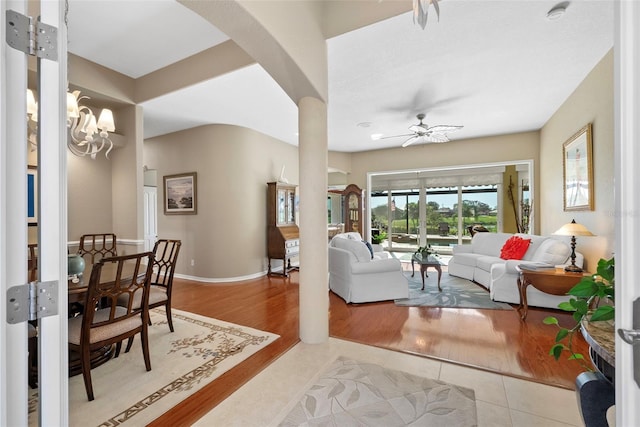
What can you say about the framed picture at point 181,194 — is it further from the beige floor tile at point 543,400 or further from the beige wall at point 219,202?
the beige floor tile at point 543,400

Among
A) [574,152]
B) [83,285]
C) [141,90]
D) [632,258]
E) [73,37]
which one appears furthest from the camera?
[141,90]

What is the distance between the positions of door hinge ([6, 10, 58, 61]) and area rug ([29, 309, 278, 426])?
190 cm

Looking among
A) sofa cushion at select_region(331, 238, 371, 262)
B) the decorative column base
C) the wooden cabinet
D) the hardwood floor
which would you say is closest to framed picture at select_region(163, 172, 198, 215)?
the wooden cabinet

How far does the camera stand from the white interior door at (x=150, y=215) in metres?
5.77

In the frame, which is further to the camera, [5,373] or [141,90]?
[141,90]

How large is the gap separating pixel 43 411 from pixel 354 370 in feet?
6.01

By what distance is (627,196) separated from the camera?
0.67 metres

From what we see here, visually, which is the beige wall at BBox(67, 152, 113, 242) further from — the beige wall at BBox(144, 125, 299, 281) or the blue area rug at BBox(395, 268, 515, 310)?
the blue area rug at BBox(395, 268, 515, 310)

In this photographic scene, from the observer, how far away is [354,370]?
2.14m

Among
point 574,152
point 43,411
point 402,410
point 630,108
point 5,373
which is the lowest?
point 402,410

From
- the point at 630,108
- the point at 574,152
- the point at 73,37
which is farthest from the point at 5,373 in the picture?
the point at 574,152

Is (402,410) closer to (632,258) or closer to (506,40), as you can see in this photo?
(632,258)

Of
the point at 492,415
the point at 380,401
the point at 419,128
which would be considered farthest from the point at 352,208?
the point at 492,415

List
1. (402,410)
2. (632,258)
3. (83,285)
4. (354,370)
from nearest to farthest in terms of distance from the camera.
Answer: (632,258) < (402,410) < (83,285) < (354,370)
